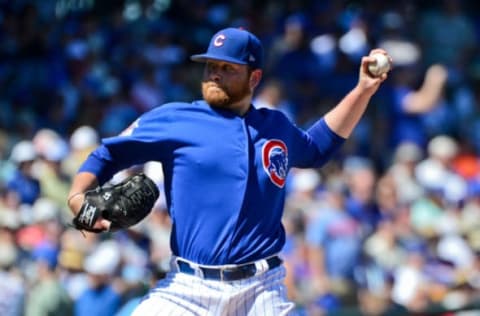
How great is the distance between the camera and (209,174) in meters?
5.01

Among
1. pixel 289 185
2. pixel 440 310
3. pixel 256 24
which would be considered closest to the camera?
pixel 440 310

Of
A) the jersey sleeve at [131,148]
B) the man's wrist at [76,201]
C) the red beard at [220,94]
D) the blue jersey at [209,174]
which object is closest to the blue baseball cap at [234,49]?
the red beard at [220,94]

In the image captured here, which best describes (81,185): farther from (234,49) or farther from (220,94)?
(234,49)

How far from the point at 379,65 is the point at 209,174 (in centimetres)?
95

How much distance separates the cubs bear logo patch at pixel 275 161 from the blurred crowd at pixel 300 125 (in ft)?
9.25

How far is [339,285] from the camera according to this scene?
9930mm

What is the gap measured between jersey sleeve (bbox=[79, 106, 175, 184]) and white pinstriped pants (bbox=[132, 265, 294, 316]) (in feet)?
1.66

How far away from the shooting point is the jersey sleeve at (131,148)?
501 cm

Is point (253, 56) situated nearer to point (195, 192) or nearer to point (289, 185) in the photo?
point (195, 192)

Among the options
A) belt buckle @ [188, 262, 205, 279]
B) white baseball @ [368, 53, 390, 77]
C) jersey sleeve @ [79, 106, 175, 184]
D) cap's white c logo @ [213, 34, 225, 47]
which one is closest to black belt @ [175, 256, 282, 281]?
belt buckle @ [188, 262, 205, 279]

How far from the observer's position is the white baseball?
536cm

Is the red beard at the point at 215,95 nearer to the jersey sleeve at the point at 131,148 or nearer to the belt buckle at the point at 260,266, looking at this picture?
the jersey sleeve at the point at 131,148

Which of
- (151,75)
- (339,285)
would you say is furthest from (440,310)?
(151,75)

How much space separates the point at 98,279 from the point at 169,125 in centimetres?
384
